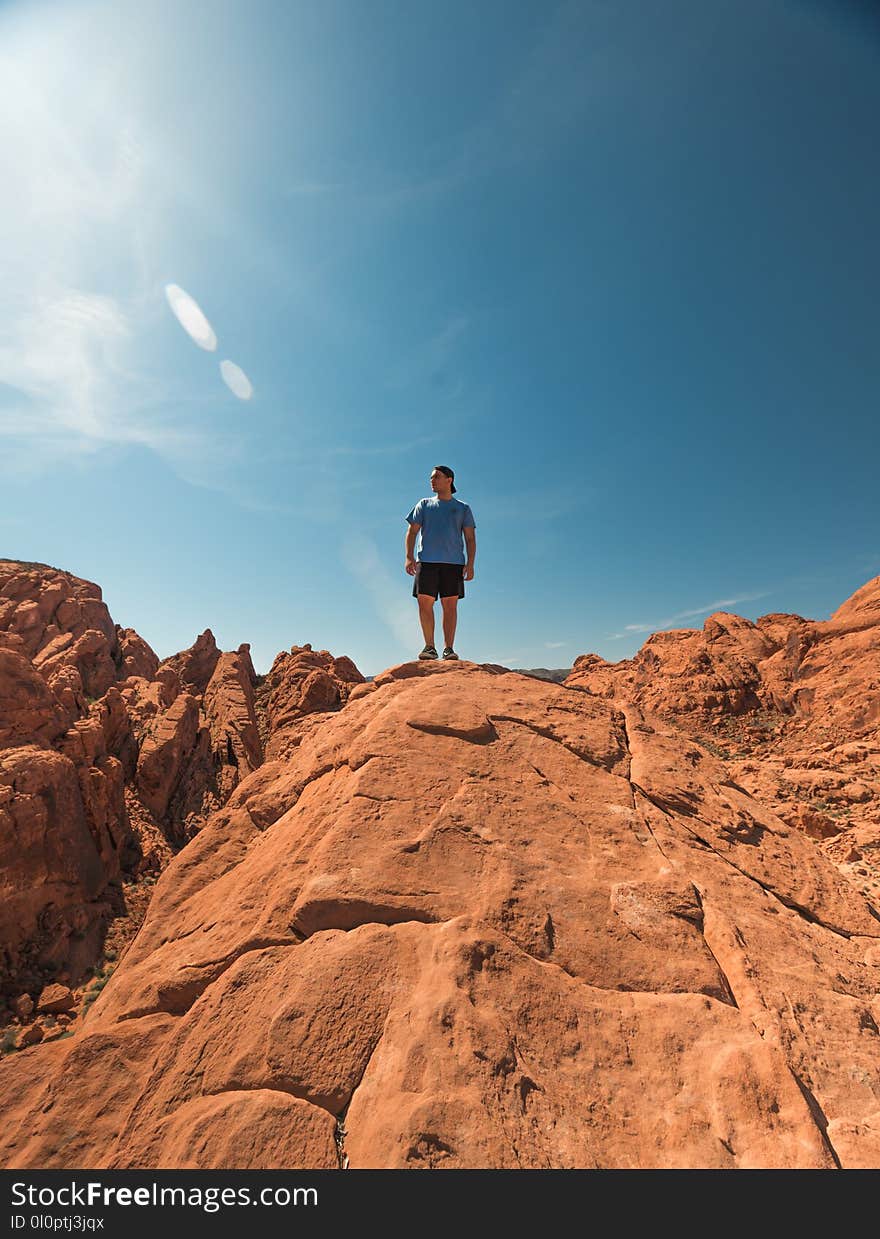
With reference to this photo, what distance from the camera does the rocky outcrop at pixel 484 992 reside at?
79.2 inches

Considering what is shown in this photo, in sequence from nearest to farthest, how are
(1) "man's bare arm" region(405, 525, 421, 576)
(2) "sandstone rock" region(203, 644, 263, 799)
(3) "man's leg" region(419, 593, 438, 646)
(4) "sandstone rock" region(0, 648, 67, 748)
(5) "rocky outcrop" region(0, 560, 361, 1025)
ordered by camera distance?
(3) "man's leg" region(419, 593, 438, 646)
(1) "man's bare arm" region(405, 525, 421, 576)
(5) "rocky outcrop" region(0, 560, 361, 1025)
(4) "sandstone rock" region(0, 648, 67, 748)
(2) "sandstone rock" region(203, 644, 263, 799)

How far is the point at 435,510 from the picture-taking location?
273 inches

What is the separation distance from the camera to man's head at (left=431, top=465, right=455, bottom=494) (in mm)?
7141

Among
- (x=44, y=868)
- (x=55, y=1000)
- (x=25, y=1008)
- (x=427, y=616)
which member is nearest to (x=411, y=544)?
(x=427, y=616)

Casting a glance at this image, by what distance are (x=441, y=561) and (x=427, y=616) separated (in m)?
0.75

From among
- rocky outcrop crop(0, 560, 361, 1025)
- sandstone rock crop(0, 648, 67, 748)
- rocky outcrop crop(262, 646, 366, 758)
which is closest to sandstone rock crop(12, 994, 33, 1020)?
rocky outcrop crop(0, 560, 361, 1025)

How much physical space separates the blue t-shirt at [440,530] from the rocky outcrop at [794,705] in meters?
3.63

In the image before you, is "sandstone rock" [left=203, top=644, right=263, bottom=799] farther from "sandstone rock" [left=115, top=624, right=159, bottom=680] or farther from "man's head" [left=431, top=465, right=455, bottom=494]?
"man's head" [left=431, top=465, right=455, bottom=494]

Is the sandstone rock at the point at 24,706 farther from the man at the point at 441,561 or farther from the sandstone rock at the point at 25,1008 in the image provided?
the man at the point at 441,561

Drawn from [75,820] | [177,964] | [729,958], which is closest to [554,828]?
[729,958]

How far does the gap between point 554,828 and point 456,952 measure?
1.18 meters

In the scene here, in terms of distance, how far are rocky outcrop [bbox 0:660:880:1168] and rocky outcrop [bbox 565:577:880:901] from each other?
11.4ft
